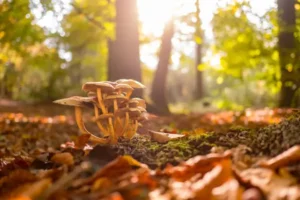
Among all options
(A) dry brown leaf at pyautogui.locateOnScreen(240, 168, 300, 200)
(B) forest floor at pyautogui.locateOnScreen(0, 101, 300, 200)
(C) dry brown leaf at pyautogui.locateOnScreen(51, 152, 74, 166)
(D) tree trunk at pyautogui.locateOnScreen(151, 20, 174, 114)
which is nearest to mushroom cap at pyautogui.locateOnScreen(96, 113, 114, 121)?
(B) forest floor at pyautogui.locateOnScreen(0, 101, 300, 200)

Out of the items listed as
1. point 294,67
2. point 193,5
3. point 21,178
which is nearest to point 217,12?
point 193,5

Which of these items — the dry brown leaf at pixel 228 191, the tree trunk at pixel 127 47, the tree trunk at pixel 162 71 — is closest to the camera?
the dry brown leaf at pixel 228 191

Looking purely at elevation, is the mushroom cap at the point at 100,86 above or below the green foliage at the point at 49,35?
below

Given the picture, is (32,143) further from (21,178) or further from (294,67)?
(294,67)

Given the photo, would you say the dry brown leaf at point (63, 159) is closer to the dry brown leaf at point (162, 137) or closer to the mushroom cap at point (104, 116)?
the mushroom cap at point (104, 116)

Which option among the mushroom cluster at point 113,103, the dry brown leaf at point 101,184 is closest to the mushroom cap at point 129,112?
the mushroom cluster at point 113,103
